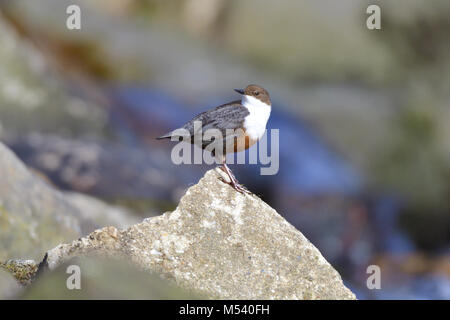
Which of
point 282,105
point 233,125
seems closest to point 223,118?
point 233,125

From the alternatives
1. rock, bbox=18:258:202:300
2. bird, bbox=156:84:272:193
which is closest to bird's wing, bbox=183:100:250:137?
bird, bbox=156:84:272:193

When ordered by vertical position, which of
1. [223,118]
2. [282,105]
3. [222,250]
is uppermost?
[282,105]

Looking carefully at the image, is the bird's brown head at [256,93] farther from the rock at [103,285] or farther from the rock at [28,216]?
the rock at [103,285]

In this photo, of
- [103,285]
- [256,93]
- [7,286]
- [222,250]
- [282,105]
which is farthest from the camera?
[282,105]

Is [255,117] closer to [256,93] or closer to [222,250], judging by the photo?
[256,93]

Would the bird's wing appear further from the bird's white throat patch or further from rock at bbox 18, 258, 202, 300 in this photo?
rock at bbox 18, 258, 202, 300

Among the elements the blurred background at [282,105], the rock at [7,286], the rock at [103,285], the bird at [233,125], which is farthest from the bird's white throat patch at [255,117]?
the blurred background at [282,105]
